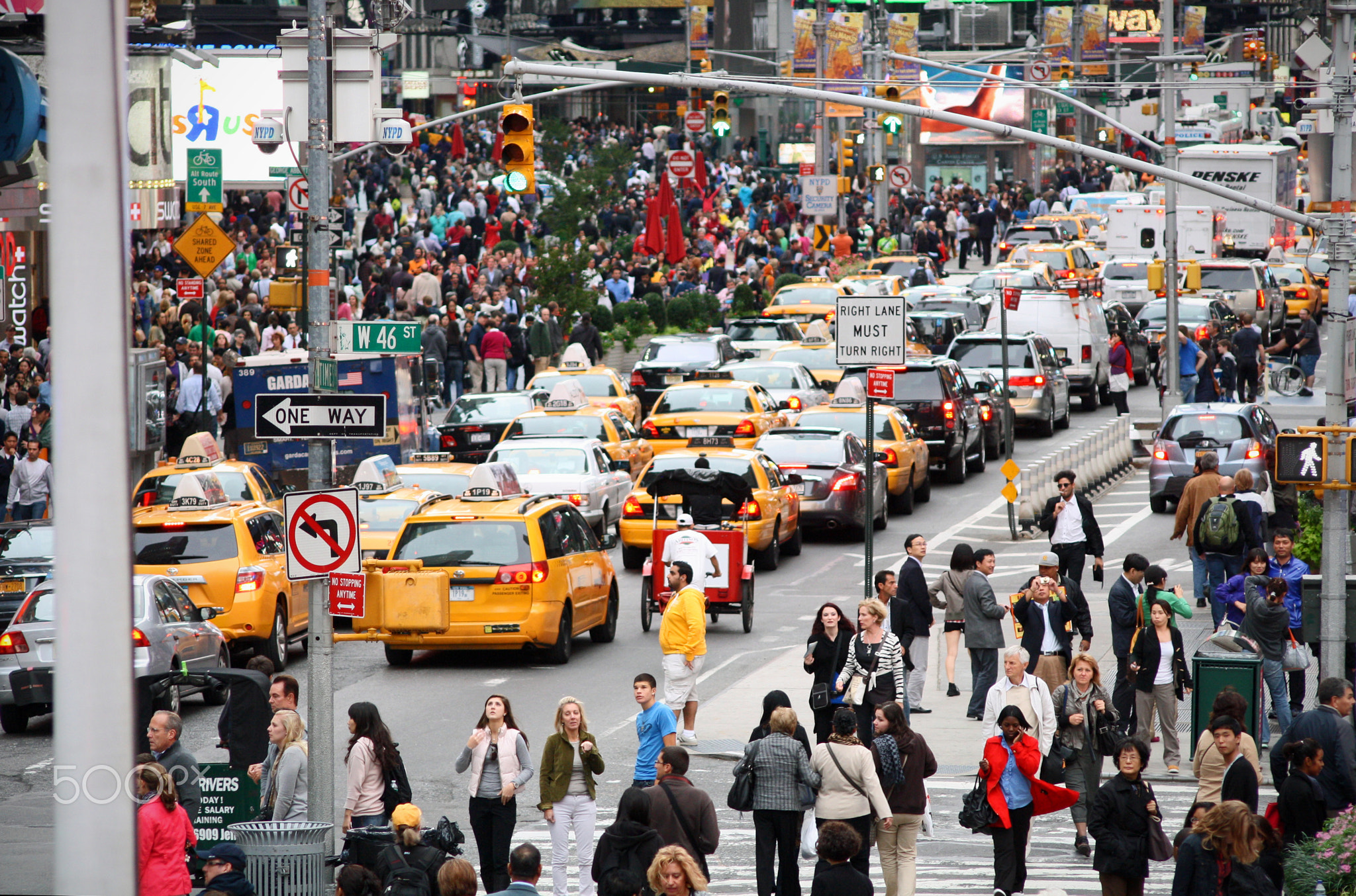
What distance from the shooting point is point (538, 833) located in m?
13.4

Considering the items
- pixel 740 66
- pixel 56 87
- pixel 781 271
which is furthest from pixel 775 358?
pixel 740 66

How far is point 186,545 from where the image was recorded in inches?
711

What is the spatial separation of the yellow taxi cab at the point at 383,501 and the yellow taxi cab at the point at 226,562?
4.90ft

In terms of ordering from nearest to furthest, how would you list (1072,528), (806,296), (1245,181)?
(1072,528)
(806,296)
(1245,181)

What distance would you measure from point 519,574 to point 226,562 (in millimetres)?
2655

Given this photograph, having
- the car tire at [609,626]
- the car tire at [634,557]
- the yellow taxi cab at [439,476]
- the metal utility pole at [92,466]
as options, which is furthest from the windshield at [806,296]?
the metal utility pole at [92,466]

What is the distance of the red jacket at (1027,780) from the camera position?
11.5 meters

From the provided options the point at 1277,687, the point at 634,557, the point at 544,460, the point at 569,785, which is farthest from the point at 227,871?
the point at 544,460

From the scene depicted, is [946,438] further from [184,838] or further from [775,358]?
[184,838]

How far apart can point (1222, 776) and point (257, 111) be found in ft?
109

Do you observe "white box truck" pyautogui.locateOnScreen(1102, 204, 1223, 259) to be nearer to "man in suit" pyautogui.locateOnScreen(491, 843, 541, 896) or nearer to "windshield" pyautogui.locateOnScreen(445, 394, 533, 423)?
"windshield" pyautogui.locateOnScreen(445, 394, 533, 423)

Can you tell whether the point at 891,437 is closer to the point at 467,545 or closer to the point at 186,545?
the point at 467,545

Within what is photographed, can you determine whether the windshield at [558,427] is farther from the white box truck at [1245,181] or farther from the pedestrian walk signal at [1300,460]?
the white box truck at [1245,181]

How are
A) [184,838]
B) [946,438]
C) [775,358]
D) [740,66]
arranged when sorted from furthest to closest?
[740,66], [775,358], [946,438], [184,838]
